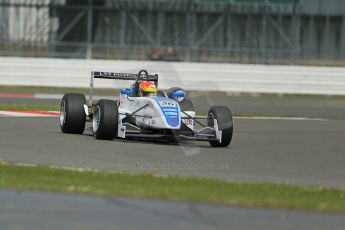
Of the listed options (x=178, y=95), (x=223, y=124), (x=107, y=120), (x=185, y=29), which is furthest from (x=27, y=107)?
(x=185, y=29)

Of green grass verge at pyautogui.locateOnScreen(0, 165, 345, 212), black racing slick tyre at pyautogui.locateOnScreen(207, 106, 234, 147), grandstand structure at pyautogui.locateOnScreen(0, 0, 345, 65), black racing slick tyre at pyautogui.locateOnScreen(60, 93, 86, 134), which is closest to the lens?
green grass verge at pyautogui.locateOnScreen(0, 165, 345, 212)

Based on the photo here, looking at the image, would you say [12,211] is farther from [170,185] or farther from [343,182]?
[343,182]

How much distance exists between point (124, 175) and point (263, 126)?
867cm

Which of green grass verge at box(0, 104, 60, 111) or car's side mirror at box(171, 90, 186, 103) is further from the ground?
car's side mirror at box(171, 90, 186, 103)

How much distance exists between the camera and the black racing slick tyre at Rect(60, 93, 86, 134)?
15.0 metres

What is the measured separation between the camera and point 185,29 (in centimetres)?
3822

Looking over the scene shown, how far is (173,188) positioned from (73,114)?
5.72m

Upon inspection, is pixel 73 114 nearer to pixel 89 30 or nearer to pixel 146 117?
pixel 146 117

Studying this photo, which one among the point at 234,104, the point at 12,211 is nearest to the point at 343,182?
the point at 12,211

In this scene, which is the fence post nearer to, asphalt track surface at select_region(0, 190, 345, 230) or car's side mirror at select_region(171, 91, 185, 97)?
car's side mirror at select_region(171, 91, 185, 97)

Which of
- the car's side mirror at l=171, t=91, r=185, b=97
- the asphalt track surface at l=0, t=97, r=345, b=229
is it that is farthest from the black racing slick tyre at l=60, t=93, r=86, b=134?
the car's side mirror at l=171, t=91, r=185, b=97

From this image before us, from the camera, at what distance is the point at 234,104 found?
25.2m

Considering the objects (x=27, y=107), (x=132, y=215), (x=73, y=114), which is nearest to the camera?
(x=132, y=215)

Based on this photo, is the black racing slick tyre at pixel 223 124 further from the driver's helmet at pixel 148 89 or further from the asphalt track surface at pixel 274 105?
the asphalt track surface at pixel 274 105
